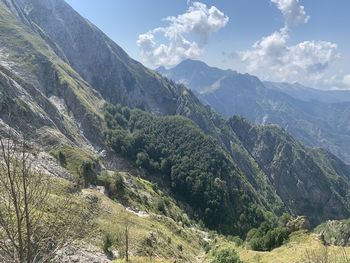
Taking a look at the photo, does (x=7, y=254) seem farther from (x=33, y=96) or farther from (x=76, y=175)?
(x=33, y=96)

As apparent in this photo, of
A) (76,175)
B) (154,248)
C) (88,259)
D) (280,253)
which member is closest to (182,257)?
(154,248)

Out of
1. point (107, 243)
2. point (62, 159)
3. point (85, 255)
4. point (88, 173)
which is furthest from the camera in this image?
point (62, 159)

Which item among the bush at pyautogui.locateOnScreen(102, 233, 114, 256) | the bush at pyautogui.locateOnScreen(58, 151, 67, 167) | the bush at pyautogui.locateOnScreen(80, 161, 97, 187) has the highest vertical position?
the bush at pyautogui.locateOnScreen(58, 151, 67, 167)

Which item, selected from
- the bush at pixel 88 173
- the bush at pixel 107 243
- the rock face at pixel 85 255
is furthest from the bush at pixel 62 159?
the rock face at pixel 85 255

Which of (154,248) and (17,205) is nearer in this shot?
(17,205)

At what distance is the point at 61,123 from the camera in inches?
6634

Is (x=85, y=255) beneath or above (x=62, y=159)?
beneath

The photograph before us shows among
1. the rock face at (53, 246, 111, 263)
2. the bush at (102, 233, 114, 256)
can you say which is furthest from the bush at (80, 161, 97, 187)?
the rock face at (53, 246, 111, 263)

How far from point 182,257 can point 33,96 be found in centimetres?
10431

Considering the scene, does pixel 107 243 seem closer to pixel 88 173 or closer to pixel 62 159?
pixel 88 173

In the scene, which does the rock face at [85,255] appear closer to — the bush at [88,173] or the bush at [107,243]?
the bush at [107,243]

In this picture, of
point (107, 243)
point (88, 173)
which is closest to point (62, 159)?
point (88, 173)

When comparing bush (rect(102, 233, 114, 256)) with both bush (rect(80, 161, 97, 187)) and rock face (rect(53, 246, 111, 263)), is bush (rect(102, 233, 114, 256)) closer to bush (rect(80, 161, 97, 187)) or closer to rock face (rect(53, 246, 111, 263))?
rock face (rect(53, 246, 111, 263))

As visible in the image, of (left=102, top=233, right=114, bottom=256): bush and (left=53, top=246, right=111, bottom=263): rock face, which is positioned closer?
(left=53, top=246, right=111, bottom=263): rock face
